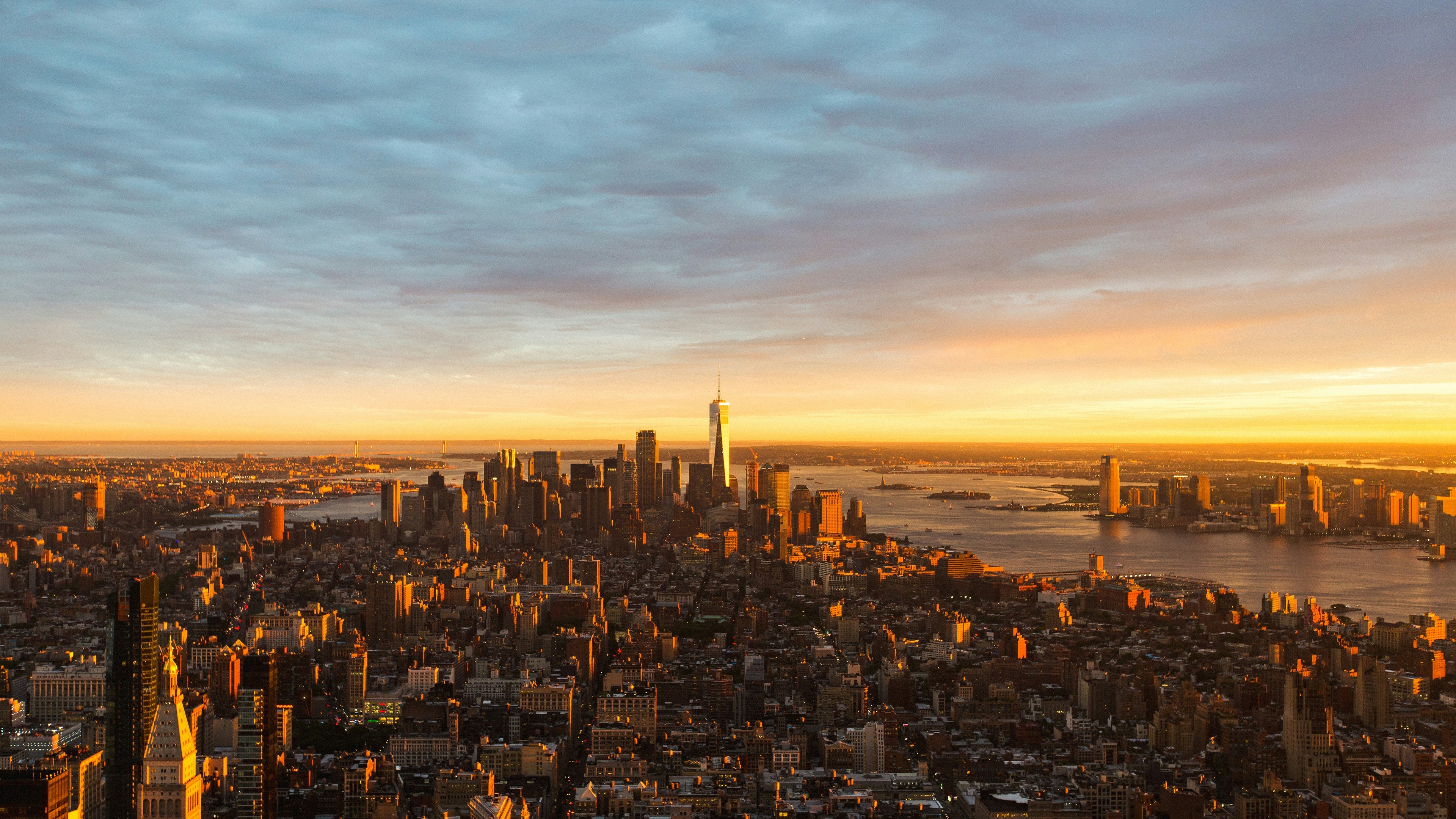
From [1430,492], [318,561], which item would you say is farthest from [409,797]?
[1430,492]

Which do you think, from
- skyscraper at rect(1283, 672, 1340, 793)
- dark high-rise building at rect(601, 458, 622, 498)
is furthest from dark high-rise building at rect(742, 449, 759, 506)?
skyscraper at rect(1283, 672, 1340, 793)

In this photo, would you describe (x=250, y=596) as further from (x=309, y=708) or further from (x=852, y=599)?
(x=852, y=599)

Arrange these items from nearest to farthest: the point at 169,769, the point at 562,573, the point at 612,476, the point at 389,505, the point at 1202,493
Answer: the point at 169,769, the point at 562,573, the point at 389,505, the point at 1202,493, the point at 612,476

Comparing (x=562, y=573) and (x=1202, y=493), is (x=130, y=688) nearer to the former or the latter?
(x=562, y=573)

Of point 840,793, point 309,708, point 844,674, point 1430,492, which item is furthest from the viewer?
point 1430,492

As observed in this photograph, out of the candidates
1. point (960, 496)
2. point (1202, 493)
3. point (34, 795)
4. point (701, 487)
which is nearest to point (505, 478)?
point (701, 487)

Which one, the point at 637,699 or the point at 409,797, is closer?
the point at 409,797

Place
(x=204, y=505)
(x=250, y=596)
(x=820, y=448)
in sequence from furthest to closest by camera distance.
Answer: (x=820, y=448), (x=204, y=505), (x=250, y=596)
